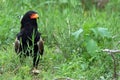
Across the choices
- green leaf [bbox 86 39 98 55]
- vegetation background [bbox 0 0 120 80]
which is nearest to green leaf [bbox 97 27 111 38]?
vegetation background [bbox 0 0 120 80]

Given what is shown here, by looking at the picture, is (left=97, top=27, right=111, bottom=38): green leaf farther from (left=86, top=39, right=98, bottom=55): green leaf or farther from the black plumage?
the black plumage

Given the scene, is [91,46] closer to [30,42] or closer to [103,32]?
[103,32]

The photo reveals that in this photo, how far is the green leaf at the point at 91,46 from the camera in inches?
246

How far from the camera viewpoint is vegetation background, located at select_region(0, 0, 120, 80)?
6074mm

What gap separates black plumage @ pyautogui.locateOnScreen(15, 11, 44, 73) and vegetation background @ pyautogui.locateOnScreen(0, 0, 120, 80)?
0.30 feet

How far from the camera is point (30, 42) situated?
20.5 feet

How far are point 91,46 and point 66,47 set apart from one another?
434mm

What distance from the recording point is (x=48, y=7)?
28.1 ft

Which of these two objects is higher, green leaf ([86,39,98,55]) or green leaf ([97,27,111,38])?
green leaf ([97,27,111,38])

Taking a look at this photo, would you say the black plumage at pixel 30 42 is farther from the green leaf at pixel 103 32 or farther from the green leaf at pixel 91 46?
the green leaf at pixel 103 32

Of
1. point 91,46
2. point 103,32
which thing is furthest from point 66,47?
point 103,32

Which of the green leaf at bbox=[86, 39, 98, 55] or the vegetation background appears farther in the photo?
the green leaf at bbox=[86, 39, 98, 55]

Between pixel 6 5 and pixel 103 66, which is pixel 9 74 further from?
pixel 6 5

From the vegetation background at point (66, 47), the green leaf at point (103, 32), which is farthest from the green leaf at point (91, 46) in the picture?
the green leaf at point (103, 32)
